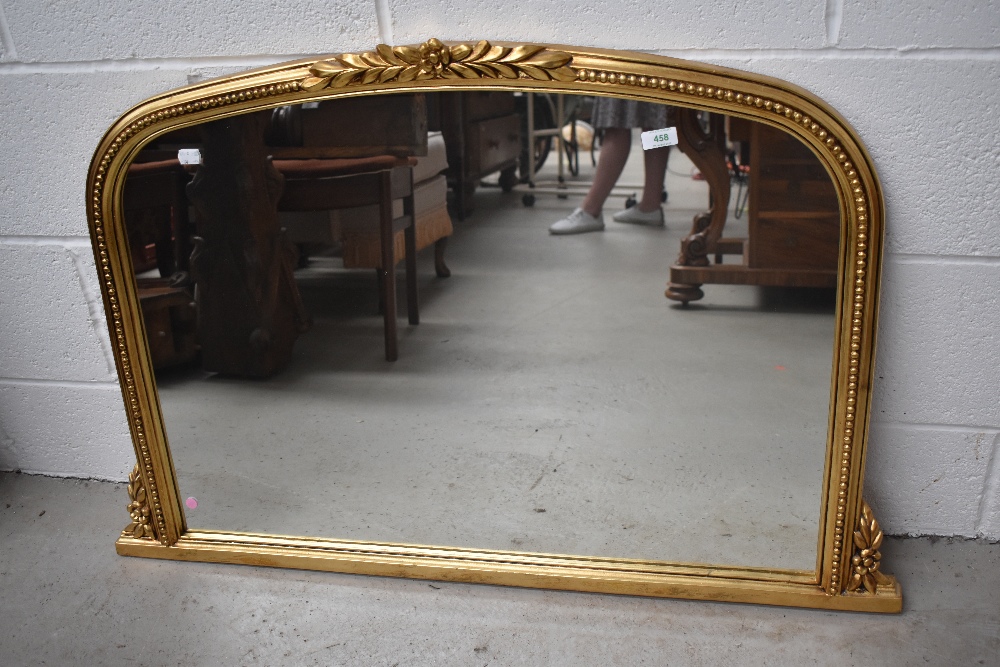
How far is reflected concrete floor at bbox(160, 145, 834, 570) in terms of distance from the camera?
1120mm

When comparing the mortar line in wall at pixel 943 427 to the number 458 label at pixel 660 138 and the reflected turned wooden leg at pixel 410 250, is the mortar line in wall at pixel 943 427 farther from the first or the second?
A: the reflected turned wooden leg at pixel 410 250

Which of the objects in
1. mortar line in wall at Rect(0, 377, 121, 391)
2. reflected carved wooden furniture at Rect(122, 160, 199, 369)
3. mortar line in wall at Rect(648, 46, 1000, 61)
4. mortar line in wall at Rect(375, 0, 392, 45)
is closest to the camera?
mortar line in wall at Rect(648, 46, 1000, 61)

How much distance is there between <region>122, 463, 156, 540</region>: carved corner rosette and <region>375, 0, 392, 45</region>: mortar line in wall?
0.76 m

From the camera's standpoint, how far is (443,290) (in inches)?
46.1

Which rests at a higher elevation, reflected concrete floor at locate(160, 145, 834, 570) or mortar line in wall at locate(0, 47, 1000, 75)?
mortar line in wall at locate(0, 47, 1000, 75)

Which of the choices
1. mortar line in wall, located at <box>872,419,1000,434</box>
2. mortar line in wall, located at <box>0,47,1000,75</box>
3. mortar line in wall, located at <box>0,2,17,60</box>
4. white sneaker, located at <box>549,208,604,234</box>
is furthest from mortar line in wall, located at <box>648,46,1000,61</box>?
mortar line in wall, located at <box>0,2,17,60</box>

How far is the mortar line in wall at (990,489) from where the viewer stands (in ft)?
3.82

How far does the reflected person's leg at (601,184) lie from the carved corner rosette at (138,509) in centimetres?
76

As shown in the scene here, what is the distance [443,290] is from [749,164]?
43 cm

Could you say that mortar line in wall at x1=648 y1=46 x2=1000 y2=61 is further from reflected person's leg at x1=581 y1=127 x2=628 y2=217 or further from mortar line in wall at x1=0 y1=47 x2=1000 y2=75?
reflected person's leg at x1=581 y1=127 x2=628 y2=217

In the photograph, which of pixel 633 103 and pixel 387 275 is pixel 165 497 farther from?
pixel 633 103

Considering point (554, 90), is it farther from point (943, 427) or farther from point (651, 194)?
point (943, 427)

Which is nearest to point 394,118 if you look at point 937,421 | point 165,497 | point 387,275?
point 387,275

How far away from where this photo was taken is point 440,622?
1162mm
